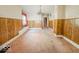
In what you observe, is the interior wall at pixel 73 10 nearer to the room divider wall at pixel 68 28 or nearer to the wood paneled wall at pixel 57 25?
the room divider wall at pixel 68 28

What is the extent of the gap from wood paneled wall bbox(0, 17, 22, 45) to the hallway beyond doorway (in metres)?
0.12

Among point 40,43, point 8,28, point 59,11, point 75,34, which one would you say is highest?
point 59,11

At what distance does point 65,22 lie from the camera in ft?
6.53

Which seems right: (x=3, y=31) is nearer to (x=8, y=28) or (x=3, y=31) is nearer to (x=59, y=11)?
(x=8, y=28)

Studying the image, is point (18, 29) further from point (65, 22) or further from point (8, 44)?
point (65, 22)

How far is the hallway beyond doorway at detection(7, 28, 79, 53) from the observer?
1937 mm

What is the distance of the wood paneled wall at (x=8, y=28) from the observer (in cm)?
191

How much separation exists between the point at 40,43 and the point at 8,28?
0.54 meters

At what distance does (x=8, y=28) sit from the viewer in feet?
6.44

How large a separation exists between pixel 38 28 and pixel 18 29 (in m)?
0.32

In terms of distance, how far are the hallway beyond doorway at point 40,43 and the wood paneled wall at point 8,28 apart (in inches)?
4.8

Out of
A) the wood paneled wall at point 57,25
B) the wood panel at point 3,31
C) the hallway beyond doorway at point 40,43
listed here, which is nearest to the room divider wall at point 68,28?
the wood paneled wall at point 57,25

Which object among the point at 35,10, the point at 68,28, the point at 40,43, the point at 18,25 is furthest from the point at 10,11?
the point at 68,28
